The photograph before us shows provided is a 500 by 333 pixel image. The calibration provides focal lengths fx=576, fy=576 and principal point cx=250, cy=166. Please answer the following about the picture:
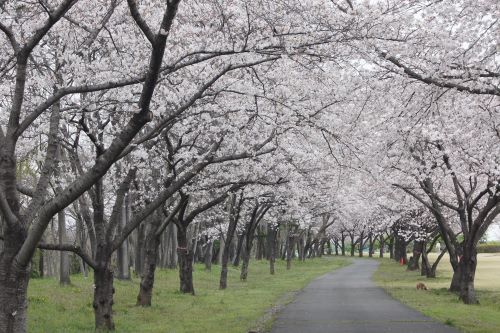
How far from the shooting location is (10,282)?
827 cm

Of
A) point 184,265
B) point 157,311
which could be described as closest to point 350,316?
point 157,311

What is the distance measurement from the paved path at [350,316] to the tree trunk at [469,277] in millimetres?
2492

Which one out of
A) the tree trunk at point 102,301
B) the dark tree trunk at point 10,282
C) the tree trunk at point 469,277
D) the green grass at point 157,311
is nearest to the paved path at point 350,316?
the green grass at point 157,311

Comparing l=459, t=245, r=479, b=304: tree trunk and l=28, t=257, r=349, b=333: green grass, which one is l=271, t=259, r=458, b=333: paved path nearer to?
l=28, t=257, r=349, b=333: green grass

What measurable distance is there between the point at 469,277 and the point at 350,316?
269 inches

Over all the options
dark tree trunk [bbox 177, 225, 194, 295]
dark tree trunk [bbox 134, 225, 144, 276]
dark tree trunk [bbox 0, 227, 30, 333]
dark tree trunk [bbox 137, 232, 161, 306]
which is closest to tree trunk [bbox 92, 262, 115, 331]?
dark tree trunk [bbox 0, 227, 30, 333]

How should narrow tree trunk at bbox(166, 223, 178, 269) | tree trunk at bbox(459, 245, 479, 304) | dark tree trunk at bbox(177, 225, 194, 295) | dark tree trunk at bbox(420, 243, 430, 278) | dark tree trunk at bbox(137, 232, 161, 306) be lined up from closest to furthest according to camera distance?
dark tree trunk at bbox(137, 232, 161, 306) < tree trunk at bbox(459, 245, 479, 304) < dark tree trunk at bbox(177, 225, 194, 295) < dark tree trunk at bbox(420, 243, 430, 278) < narrow tree trunk at bbox(166, 223, 178, 269)

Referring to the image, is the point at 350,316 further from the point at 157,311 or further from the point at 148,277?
the point at 148,277

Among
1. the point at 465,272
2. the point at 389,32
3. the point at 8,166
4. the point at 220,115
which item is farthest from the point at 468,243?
the point at 8,166

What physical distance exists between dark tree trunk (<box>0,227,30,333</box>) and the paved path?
6428mm

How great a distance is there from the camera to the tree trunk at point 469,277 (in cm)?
2019

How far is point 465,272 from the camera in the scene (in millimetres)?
20594

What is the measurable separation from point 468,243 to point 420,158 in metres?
3.58

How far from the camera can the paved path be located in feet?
43.8
